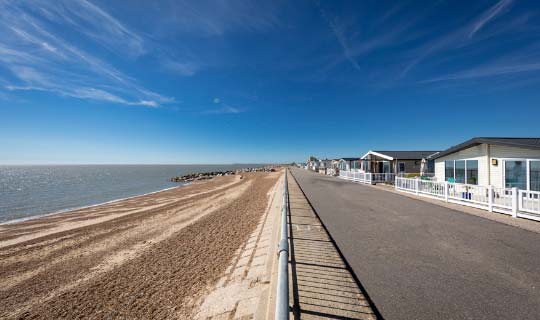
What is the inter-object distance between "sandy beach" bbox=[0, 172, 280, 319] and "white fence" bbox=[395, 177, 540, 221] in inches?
395

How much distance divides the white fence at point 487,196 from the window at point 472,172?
180 cm

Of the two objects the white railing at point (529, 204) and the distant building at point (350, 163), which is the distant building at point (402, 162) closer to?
the distant building at point (350, 163)

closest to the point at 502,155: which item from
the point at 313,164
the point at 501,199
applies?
the point at 501,199

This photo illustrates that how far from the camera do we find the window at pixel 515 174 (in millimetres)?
10134

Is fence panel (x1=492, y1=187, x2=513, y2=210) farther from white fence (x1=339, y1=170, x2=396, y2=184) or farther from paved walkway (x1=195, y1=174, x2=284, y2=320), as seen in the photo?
white fence (x1=339, y1=170, x2=396, y2=184)

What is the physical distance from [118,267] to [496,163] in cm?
1688

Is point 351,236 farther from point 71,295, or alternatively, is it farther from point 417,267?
point 71,295

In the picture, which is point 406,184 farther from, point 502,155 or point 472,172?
point 502,155

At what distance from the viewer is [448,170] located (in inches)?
590

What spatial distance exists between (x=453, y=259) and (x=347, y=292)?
9.64ft

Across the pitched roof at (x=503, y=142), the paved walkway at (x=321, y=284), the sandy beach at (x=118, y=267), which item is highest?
the pitched roof at (x=503, y=142)

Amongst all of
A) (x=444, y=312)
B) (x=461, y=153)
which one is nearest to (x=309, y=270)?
(x=444, y=312)

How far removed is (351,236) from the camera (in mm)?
6359

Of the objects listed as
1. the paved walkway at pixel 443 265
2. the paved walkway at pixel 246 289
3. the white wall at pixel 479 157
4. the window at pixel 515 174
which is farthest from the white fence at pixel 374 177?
the paved walkway at pixel 246 289
